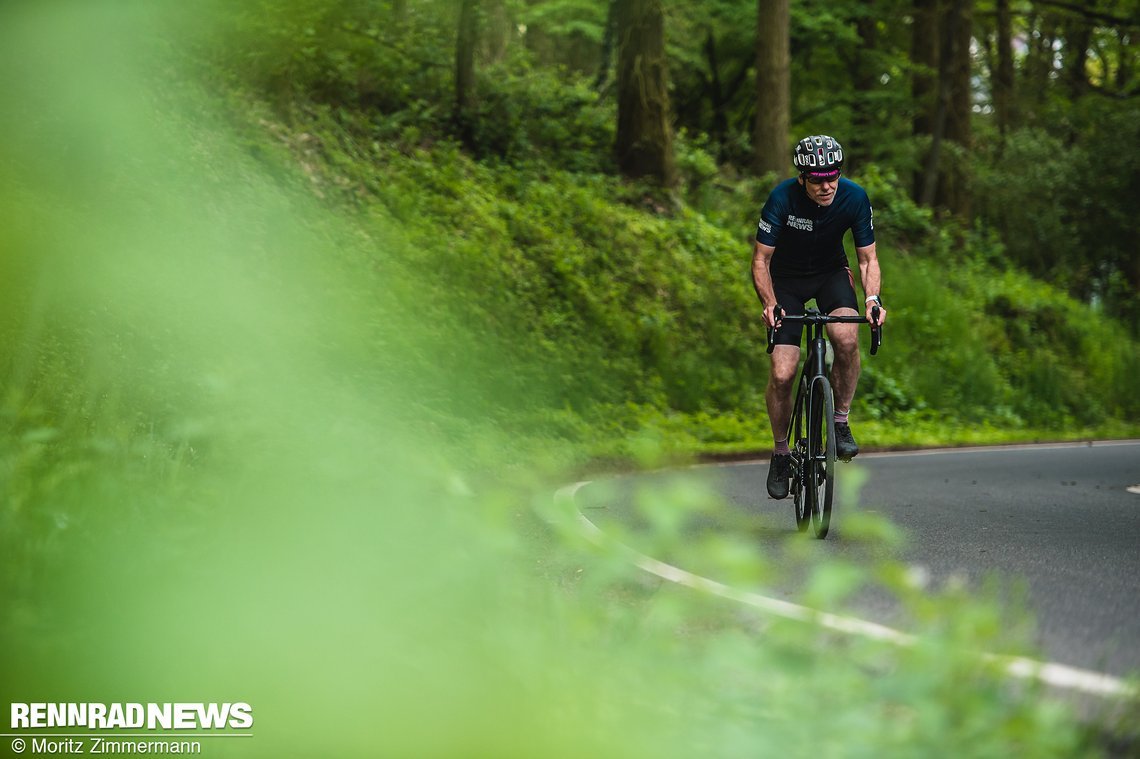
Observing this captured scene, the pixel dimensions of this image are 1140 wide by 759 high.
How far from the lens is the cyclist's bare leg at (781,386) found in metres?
8.95

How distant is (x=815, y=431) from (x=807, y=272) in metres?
1.14

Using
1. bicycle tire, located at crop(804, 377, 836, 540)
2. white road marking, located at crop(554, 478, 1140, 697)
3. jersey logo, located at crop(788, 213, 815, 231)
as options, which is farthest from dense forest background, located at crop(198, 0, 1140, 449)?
white road marking, located at crop(554, 478, 1140, 697)

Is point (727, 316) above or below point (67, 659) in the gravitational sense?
above

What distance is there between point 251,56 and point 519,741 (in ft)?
53.4

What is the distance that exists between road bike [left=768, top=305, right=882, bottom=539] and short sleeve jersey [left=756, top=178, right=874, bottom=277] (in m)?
0.50

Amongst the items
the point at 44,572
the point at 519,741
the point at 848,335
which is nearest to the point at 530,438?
the point at 848,335

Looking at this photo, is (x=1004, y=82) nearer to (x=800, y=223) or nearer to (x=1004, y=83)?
(x=1004, y=83)

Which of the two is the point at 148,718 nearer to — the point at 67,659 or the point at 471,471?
the point at 67,659

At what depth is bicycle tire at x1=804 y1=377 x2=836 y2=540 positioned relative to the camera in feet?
27.4

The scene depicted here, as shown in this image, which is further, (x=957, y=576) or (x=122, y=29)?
(x=122, y=29)

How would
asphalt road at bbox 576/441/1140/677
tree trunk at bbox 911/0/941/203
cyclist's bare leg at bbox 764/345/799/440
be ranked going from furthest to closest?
tree trunk at bbox 911/0/941/203, cyclist's bare leg at bbox 764/345/799/440, asphalt road at bbox 576/441/1140/677

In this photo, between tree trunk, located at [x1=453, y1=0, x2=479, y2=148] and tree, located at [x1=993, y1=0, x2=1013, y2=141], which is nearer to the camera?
tree trunk, located at [x1=453, y1=0, x2=479, y2=148]

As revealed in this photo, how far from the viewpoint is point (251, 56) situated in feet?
60.4

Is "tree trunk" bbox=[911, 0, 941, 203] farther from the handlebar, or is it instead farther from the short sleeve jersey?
the handlebar
